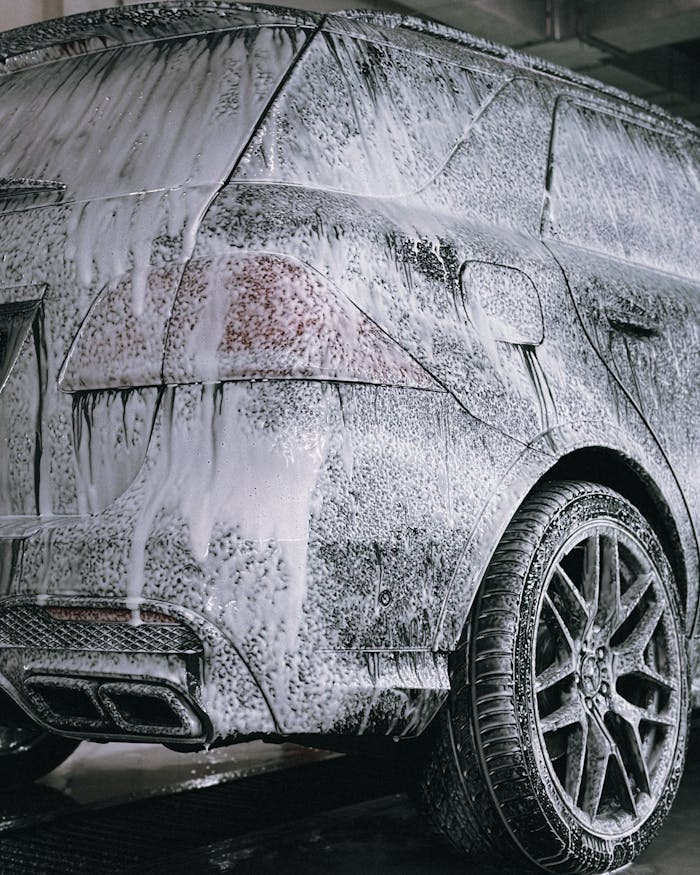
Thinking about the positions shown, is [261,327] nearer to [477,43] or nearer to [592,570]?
[592,570]

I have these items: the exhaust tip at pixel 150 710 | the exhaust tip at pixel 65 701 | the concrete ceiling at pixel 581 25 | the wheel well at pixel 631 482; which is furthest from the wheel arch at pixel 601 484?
the concrete ceiling at pixel 581 25

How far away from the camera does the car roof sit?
276 cm

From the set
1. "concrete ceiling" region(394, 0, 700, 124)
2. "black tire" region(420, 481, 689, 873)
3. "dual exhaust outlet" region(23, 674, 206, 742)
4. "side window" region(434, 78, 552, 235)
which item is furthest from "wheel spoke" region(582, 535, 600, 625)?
"concrete ceiling" region(394, 0, 700, 124)

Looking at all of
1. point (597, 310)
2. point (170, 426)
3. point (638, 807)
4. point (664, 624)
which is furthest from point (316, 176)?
point (638, 807)

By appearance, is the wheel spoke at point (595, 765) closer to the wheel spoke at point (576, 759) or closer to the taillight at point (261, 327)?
the wheel spoke at point (576, 759)

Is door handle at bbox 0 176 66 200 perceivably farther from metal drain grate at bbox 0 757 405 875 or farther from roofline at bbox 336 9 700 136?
metal drain grate at bbox 0 757 405 875

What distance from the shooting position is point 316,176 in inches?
103

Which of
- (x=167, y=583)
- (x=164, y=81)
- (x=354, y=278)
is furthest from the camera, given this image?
(x=164, y=81)

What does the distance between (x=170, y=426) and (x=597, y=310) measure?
114 centimetres

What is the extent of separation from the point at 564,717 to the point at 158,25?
1.68 m

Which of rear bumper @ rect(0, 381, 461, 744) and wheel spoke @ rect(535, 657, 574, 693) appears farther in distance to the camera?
wheel spoke @ rect(535, 657, 574, 693)

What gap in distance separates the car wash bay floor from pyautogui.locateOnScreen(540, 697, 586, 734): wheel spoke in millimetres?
385

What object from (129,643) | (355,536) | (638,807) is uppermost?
(355,536)

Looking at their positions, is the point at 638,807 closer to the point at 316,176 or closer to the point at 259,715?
the point at 259,715
